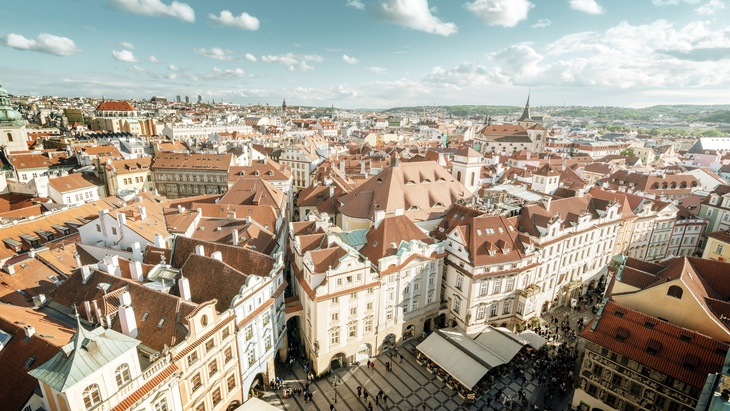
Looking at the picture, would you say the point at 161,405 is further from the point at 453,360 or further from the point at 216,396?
the point at 453,360

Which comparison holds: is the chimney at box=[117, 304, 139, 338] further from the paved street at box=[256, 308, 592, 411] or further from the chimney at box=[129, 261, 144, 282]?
the paved street at box=[256, 308, 592, 411]

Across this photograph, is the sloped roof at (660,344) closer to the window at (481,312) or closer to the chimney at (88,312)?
the window at (481,312)

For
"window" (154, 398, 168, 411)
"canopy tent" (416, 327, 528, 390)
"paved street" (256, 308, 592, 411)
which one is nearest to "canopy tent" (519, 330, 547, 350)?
"canopy tent" (416, 327, 528, 390)

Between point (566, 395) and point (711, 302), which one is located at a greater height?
point (711, 302)

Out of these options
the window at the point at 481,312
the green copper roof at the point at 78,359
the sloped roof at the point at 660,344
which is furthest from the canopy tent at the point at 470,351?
the green copper roof at the point at 78,359

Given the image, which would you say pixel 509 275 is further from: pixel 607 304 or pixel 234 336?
pixel 234 336

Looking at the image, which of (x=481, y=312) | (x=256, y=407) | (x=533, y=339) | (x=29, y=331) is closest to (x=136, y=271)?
(x=29, y=331)

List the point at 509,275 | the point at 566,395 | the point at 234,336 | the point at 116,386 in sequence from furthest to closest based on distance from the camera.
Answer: the point at 509,275
the point at 566,395
the point at 234,336
the point at 116,386

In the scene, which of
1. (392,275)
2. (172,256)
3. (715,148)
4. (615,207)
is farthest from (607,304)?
(715,148)
